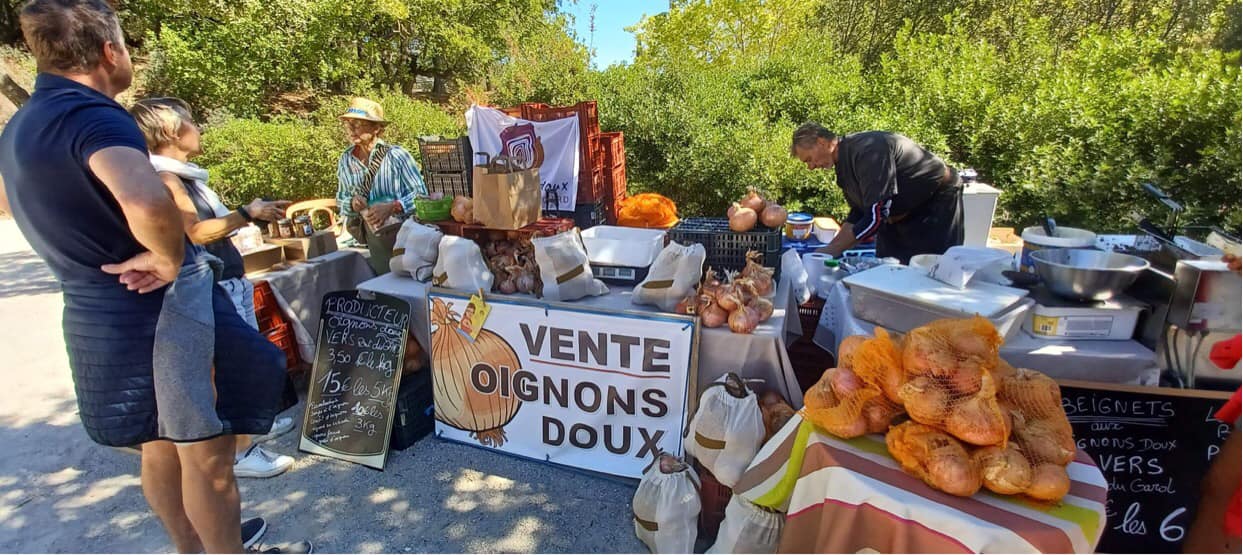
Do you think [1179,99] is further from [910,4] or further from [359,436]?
[910,4]

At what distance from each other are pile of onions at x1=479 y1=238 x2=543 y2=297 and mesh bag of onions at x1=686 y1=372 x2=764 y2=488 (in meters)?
1.16

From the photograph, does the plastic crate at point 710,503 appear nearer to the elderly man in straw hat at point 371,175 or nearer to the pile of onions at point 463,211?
the pile of onions at point 463,211

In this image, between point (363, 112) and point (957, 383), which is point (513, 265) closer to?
point (363, 112)

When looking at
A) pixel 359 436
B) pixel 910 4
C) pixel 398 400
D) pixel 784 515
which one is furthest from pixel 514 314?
pixel 910 4

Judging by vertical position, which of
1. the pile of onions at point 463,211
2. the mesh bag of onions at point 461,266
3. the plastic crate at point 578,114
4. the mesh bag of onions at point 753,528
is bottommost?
the mesh bag of onions at point 753,528

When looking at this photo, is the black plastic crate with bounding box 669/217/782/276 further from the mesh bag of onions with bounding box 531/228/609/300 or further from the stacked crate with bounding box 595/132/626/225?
the stacked crate with bounding box 595/132/626/225

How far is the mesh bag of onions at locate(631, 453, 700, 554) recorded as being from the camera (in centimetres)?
243

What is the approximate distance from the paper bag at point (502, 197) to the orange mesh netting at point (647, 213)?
238 centimetres

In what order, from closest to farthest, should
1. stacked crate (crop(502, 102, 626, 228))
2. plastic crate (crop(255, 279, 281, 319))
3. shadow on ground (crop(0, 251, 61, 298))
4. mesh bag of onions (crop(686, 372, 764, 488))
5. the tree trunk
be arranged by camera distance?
mesh bag of onions (crop(686, 372, 764, 488))
plastic crate (crop(255, 279, 281, 319))
stacked crate (crop(502, 102, 626, 228))
shadow on ground (crop(0, 251, 61, 298))
the tree trunk

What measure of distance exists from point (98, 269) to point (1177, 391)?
3654mm

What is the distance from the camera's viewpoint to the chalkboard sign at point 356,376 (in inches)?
129

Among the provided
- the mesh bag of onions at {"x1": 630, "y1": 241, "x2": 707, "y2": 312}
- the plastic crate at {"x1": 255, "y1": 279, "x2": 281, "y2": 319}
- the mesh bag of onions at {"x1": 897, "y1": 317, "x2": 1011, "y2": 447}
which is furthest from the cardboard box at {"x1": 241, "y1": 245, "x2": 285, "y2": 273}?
the mesh bag of onions at {"x1": 897, "y1": 317, "x2": 1011, "y2": 447}

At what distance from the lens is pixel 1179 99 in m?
6.24

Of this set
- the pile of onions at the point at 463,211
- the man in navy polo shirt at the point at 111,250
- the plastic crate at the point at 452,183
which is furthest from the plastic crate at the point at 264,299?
the man in navy polo shirt at the point at 111,250
